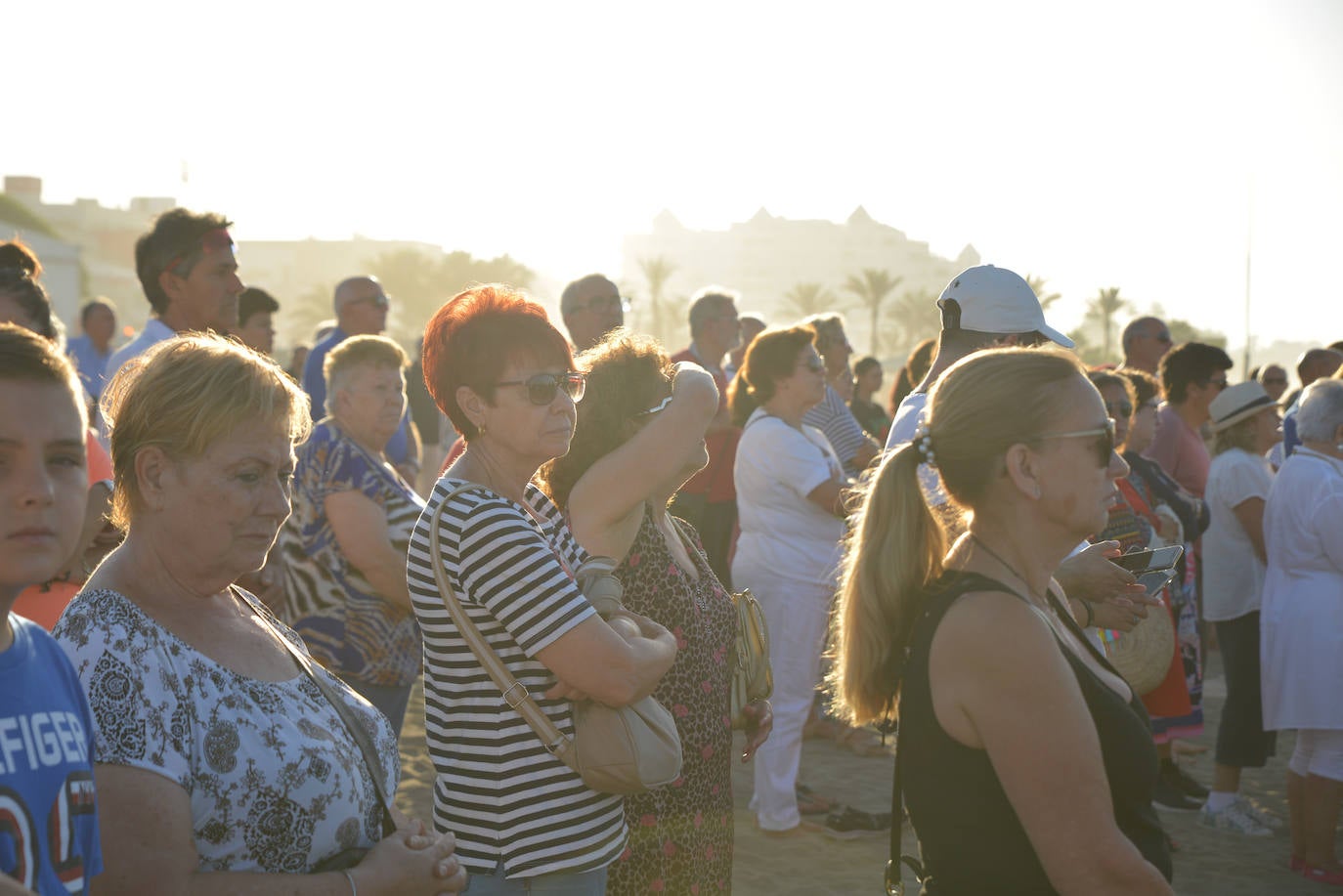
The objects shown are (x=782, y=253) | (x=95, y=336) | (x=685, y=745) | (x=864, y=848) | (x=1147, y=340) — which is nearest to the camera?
(x=685, y=745)

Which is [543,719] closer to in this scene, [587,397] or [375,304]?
[587,397]

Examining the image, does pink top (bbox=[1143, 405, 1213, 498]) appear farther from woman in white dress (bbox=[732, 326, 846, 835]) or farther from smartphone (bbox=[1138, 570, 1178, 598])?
smartphone (bbox=[1138, 570, 1178, 598])

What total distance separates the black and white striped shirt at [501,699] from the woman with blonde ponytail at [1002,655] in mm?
618

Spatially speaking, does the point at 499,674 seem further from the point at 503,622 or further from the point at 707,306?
the point at 707,306

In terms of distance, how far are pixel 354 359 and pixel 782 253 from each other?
149 m

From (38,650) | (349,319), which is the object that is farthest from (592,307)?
(38,650)

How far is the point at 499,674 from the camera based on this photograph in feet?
8.18

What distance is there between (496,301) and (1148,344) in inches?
272

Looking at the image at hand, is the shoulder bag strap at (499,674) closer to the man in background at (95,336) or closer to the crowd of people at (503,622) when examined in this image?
the crowd of people at (503,622)

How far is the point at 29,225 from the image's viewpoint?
51.0m

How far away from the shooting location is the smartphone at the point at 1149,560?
3.30 m

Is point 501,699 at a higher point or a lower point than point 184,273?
lower

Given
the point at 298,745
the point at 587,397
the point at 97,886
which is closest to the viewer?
the point at 97,886

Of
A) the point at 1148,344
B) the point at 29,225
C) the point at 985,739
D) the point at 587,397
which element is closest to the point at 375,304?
the point at 587,397
